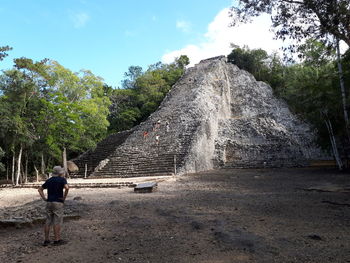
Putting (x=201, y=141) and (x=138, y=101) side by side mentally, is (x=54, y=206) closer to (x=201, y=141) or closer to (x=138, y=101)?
(x=201, y=141)

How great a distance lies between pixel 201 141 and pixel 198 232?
1318 cm

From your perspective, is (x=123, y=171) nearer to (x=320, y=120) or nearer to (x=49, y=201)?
(x=320, y=120)

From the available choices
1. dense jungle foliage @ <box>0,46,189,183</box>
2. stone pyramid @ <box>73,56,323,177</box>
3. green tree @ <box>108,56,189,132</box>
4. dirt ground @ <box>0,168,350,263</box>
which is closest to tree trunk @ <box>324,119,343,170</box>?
stone pyramid @ <box>73,56,323,177</box>

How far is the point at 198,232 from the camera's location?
4570 millimetres

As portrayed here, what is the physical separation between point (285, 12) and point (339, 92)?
6593 millimetres

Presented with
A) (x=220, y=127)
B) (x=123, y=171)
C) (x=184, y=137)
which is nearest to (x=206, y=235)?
(x=123, y=171)

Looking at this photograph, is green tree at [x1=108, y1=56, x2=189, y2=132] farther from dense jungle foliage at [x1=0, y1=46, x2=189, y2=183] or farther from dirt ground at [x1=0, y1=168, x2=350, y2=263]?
dirt ground at [x1=0, y1=168, x2=350, y2=263]

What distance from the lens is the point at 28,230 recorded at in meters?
4.98

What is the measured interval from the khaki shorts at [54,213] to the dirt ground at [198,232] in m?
0.35

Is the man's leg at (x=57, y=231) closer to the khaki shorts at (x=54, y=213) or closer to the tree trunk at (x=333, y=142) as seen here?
the khaki shorts at (x=54, y=213)

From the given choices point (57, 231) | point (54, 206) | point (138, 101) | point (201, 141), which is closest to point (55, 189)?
point (54, 206)

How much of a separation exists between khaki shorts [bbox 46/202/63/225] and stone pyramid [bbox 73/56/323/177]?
10.8m

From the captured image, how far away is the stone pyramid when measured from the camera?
16688 mm

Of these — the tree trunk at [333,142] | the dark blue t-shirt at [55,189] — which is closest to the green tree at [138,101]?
the tree trunk at [333,142]
